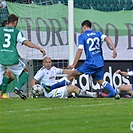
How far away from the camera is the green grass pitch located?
8.51 metres

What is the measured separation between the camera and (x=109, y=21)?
20.4 m

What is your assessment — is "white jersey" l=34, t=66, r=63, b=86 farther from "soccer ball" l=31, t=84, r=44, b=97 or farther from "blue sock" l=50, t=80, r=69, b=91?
"soccer ball" l=31, t=84, r=44, b=97

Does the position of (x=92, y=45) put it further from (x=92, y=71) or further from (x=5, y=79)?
(x=5, y=79)

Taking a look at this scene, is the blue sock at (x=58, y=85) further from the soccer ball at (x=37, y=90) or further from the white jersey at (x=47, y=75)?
the soccer ball at (x=37, y=90)

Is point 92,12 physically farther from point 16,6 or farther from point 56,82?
point 56,82

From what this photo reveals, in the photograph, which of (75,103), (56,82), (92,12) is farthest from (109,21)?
(75,103)

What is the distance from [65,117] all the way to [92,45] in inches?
207

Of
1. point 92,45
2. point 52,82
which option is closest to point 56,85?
point 52,82

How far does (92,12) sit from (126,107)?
8.41 metres

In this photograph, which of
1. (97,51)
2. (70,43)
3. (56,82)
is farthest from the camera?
(70,43)

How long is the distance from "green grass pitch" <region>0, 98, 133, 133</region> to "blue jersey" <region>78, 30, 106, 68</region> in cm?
203

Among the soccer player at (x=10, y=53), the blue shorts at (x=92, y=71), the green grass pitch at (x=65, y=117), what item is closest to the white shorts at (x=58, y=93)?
the blue shorts at (x=92, y=71)

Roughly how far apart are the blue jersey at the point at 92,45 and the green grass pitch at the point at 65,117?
2.03 metres

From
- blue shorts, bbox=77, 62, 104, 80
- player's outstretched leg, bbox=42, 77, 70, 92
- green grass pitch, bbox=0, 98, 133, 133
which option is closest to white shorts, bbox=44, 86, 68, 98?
player's outstretched leg, bbox=42, 77, 70, 92
